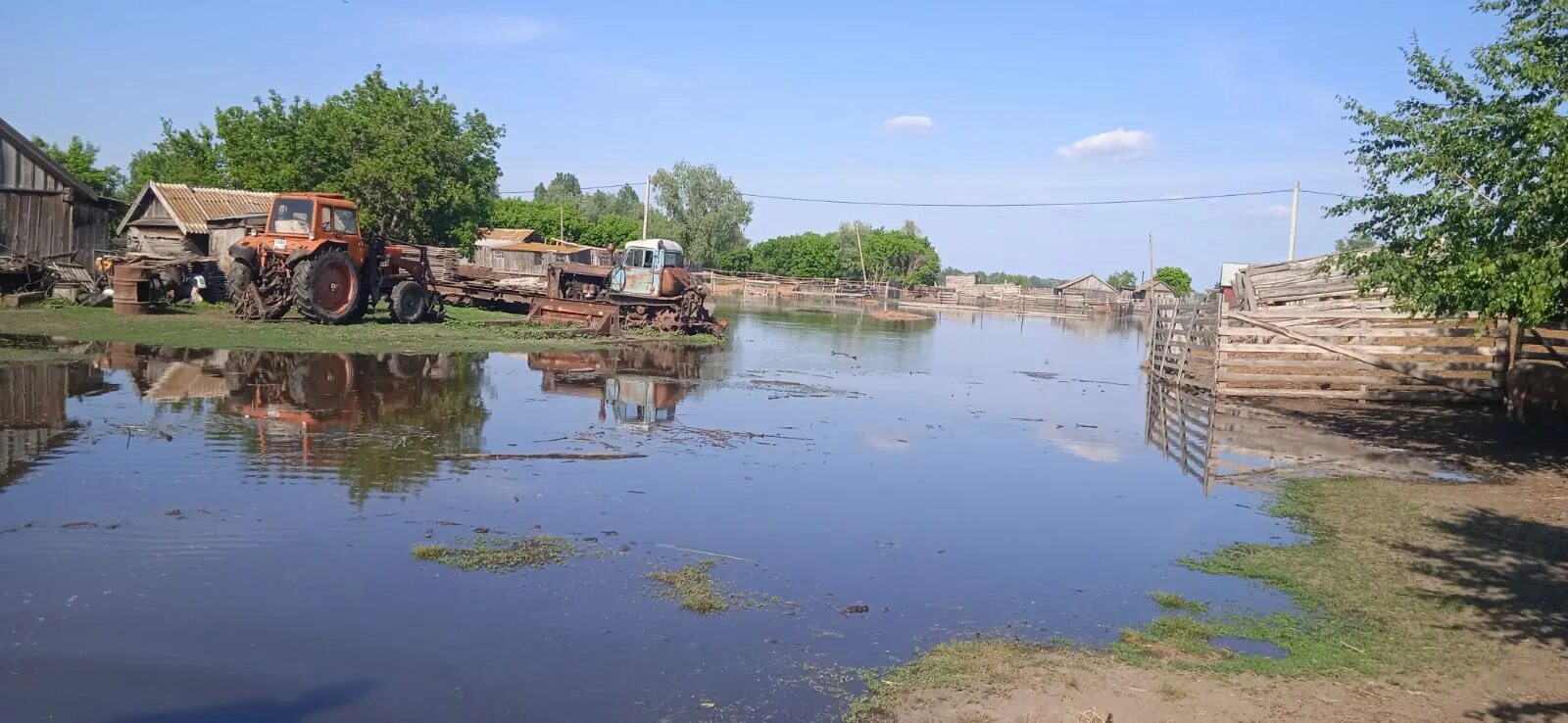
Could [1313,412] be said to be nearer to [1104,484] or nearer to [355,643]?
[1104,484]

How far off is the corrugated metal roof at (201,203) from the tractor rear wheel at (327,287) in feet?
42.0

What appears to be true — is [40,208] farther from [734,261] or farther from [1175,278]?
[1175,278]

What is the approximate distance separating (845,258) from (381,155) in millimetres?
63626

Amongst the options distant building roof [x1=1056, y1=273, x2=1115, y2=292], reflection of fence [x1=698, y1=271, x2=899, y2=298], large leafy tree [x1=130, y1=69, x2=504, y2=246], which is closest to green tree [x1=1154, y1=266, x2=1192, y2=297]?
distant building roof [x1=1056, y1=273, x2=1115, y2=292]

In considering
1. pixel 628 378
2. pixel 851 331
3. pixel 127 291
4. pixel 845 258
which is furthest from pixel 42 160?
pixel 845 258

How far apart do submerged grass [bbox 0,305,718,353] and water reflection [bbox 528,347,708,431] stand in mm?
1365

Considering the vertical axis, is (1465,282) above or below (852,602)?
above

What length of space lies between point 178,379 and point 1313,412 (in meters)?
18.1

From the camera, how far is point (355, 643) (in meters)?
5.60

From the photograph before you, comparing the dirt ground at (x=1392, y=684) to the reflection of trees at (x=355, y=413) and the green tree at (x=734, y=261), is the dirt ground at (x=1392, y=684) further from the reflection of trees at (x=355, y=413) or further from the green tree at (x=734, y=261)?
the green tree at (x=734, y=261)

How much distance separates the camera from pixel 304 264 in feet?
71.8

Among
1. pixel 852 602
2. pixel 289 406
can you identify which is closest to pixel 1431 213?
pixel 852 602

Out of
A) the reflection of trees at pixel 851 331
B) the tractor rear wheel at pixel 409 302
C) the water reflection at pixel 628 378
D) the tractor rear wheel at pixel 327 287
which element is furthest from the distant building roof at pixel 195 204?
the water reflection at pixel 628 378

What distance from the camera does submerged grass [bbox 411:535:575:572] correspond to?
23.4ft
